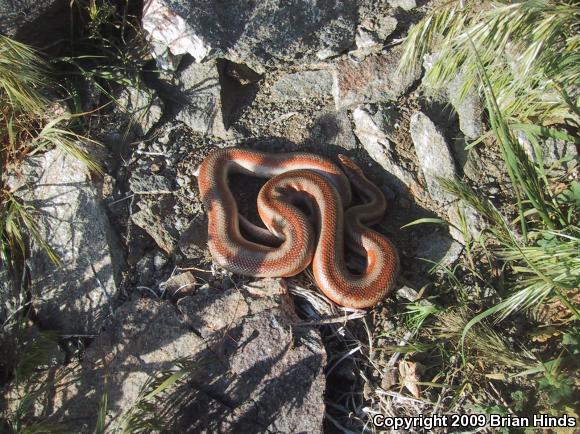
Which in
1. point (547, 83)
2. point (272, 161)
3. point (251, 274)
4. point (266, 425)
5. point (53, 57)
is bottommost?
point (266, 425)

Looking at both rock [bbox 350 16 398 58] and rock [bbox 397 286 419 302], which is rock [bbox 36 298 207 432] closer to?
rock [bbox 397 286 419 302]

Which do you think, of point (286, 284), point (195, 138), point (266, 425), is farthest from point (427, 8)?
point (266, 425)

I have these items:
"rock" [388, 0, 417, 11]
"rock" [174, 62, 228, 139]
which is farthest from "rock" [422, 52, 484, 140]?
"rock" [174, 62, 228, 139]

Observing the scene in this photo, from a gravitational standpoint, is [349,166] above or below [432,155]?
above

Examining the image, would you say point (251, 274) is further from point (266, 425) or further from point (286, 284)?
point (266, 425)

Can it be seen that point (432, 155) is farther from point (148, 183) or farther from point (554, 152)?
point (148, 183)

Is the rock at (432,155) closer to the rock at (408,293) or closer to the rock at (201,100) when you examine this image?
the rock at (408,293)

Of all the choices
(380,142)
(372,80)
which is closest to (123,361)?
(380,142)
